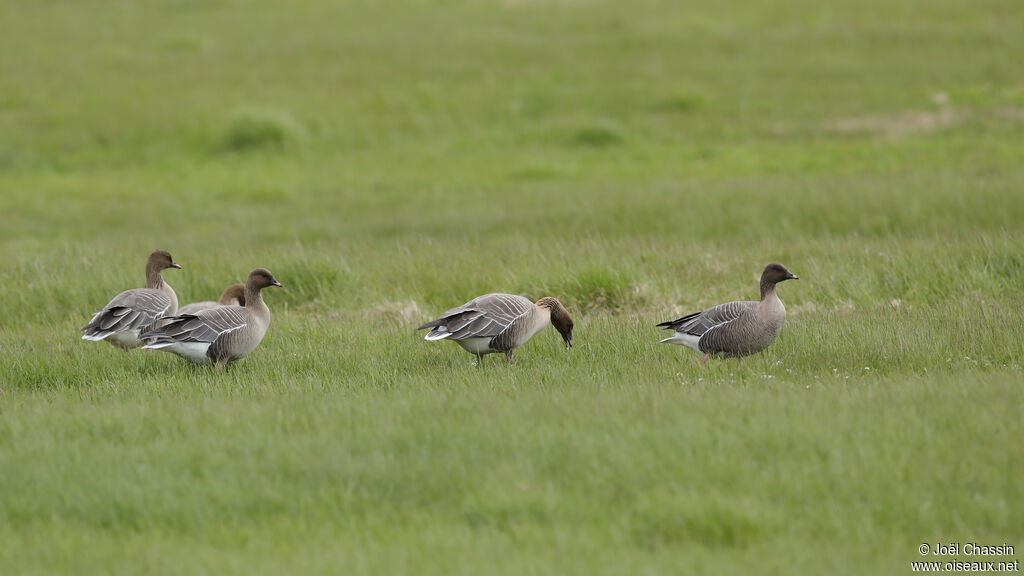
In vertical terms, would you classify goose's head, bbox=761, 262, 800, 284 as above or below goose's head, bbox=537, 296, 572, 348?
above

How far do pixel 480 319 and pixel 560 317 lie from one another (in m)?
0.84

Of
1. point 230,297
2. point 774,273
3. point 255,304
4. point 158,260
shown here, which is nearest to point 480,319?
point 255,304

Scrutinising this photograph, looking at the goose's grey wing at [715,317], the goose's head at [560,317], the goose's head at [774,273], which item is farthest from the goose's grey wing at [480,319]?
the goose's head at [774,273]

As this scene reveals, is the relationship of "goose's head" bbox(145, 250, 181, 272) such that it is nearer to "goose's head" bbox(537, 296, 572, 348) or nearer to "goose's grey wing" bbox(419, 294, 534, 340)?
"goose's grey wing" bbox(419, 294, 534, 340)

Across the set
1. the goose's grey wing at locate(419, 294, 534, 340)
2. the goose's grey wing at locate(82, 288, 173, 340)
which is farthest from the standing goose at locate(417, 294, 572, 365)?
the goose's grey wing at locate(82, 288, 173, 340)

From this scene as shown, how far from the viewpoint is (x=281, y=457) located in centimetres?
647

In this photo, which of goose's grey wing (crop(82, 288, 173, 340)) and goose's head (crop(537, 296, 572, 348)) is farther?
goose's grey wing (crop(82, 288, 173, 340))

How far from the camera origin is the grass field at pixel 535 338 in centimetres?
565

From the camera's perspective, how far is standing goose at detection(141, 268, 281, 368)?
8.59m

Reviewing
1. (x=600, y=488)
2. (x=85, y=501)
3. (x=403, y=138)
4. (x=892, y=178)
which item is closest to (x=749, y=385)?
(x=600, y=488)

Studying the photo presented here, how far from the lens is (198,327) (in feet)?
28.4

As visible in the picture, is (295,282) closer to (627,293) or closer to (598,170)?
(627,293)

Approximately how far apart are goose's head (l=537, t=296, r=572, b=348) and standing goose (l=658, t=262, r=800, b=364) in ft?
2.85

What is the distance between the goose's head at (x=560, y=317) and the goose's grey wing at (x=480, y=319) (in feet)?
1.22
